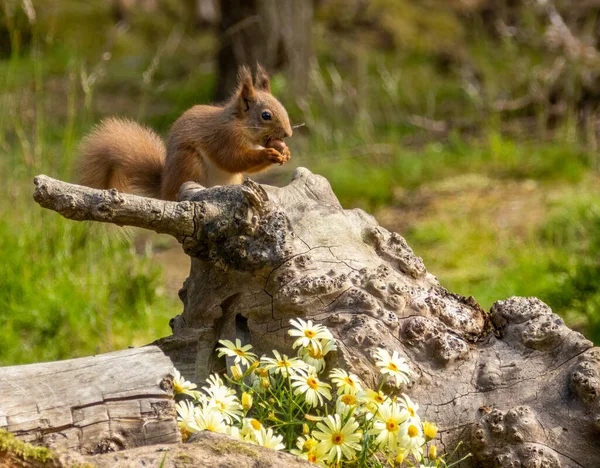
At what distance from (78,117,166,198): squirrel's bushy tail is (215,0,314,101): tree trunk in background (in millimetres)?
4198

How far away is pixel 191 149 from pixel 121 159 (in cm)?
27

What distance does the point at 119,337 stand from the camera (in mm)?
4203

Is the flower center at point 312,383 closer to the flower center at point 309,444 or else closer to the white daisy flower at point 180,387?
the flower center at point 309,444

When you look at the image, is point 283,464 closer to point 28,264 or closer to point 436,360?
point 436,360

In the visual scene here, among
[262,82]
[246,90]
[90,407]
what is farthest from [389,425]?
[262,82]

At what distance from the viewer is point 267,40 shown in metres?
8.02

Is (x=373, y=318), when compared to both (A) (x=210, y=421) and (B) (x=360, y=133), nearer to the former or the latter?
(A) (x=210, y=421)

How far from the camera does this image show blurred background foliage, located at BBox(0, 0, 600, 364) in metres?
4.42

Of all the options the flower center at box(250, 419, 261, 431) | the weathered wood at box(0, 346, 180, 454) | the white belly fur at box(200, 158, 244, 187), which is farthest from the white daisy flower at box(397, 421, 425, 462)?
the white belly fur at box(200, 158, 244, 187)

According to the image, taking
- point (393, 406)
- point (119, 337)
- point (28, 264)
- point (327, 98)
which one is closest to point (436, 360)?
point (393, 406)

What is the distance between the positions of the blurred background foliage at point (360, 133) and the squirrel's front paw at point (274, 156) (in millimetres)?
1114

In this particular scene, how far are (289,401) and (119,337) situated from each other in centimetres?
203

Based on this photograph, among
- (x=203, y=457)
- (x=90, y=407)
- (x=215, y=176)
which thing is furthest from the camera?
(x=215, y=176)

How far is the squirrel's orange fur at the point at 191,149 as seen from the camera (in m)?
3.51
